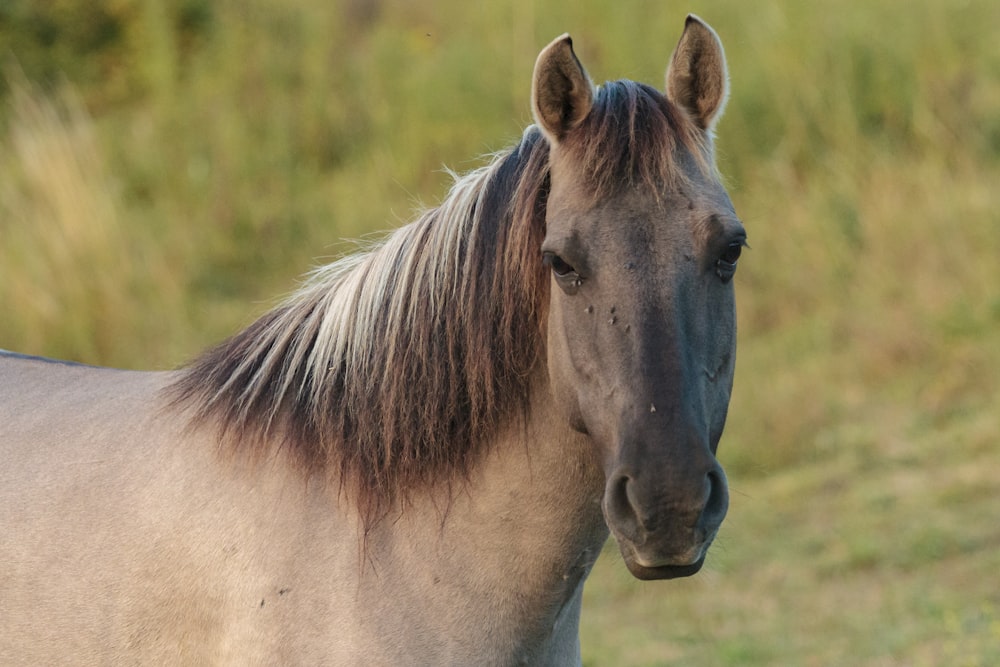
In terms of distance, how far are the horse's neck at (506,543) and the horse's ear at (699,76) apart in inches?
25.4

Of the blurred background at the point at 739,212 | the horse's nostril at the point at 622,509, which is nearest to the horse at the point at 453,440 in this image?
the horse's nostril at the point at 622,509

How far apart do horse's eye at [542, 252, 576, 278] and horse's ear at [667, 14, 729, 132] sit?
1.41 ft

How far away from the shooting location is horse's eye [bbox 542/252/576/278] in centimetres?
217

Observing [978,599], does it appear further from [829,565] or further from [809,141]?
[809,141]

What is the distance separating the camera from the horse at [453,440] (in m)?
2.12

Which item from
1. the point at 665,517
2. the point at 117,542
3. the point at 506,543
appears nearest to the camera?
the point at 665,517

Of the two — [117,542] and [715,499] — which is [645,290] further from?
[117,542]

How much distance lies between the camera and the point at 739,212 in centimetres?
842

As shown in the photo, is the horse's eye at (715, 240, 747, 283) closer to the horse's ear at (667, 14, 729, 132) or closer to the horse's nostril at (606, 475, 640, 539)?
the horse's ear at (667, 14, 729, 132)

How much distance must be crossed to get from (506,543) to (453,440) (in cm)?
23

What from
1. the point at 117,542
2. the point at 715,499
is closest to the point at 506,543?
the point at 715,499

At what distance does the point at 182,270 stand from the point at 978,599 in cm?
605

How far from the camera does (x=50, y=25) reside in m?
10.8

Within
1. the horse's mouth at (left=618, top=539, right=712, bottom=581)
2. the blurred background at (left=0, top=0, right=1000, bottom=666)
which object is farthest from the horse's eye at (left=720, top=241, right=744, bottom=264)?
the blurred background at (left=0, top=0, right=1000, bottom=666)
